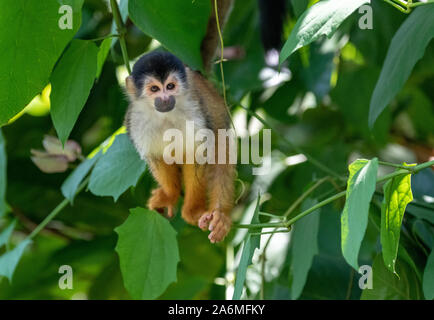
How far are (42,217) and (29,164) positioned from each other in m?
0.29

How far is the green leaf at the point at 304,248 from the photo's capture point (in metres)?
1.82

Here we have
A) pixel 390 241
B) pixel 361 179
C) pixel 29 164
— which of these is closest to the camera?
pixel 361 179

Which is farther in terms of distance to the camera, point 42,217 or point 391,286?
point 42,217

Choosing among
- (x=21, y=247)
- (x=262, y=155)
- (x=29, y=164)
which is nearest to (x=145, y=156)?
(x=21, y=247)

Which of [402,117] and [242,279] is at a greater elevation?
[402,117]

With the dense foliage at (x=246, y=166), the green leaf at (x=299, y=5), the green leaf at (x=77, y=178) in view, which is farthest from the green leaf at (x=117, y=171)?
the green leaf at (x=299, y=5)

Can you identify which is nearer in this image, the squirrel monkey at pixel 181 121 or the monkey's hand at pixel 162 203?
the squirrel monkey at pixel 181 121

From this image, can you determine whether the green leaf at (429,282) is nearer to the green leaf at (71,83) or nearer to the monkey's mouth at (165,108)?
the monkey's mouth at (165,108)

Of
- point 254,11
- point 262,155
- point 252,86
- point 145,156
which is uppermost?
point 254,11

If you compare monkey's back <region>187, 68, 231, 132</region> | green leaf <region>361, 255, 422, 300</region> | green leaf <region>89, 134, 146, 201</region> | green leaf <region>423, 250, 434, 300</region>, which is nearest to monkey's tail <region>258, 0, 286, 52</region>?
monkey's back <region>187, 68, 231, 132</region>

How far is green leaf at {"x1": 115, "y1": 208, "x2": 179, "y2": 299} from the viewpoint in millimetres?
1757

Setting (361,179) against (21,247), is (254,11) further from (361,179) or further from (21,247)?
(361,179)

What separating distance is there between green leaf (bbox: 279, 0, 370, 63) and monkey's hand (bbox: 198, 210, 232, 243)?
25.0 inches

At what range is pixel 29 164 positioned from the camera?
130 inches
